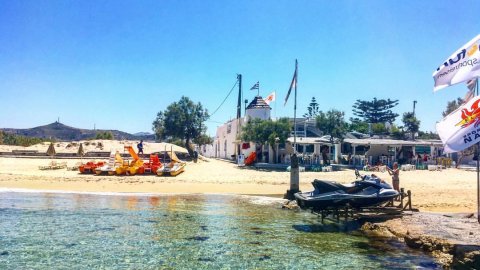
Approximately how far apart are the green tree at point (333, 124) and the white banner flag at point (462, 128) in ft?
98.3

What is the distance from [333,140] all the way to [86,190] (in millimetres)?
25112

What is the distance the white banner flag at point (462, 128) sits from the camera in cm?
995

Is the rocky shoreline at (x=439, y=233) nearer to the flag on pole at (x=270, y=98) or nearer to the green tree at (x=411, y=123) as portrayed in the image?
the flag on pole at (x=270, y=98)

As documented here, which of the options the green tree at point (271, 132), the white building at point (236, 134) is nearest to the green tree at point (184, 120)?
the white building at point (236, 134)

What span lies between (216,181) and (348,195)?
51.3 ft

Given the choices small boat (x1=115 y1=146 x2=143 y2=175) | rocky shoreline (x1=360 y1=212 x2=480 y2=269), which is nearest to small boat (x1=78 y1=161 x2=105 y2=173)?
small boat (x1=115 y1=146 x2=143 y2=175)

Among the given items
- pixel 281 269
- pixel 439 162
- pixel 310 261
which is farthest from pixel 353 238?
pixel 439 162

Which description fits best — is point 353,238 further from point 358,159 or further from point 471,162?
point 471,162

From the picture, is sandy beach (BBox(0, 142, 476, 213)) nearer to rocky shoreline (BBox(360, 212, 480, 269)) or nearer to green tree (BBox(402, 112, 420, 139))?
rocky shoreline (BBox(360, 212, 480, 269))

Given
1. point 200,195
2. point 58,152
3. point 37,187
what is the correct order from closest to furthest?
point 200,195 < point 37,187 < point 58,152

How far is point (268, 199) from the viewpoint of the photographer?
2262 centimetres

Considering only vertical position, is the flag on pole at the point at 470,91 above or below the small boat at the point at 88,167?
above

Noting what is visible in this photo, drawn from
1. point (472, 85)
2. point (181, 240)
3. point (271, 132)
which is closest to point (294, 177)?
point (181, 240)

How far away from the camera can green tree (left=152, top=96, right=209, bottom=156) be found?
47.5 metres
